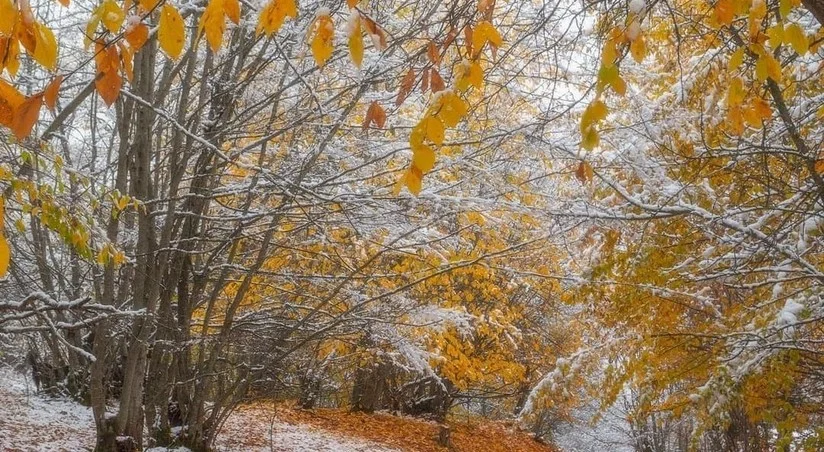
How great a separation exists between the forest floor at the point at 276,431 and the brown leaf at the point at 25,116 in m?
4.80

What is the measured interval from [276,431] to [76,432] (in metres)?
3.47

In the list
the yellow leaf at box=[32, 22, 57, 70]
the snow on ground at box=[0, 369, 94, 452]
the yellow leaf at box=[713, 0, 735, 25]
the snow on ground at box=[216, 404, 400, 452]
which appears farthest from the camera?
the snow on ground at box=[216, 404, 400, 452]

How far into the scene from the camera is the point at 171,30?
5.00 ft

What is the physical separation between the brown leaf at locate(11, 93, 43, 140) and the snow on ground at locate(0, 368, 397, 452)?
5.01m

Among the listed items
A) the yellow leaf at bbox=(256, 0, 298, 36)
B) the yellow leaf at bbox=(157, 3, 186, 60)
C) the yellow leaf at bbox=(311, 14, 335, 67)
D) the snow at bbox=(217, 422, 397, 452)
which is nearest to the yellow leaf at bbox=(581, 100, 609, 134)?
the yellow leaf at bbox=(311, 14, 335, 67)

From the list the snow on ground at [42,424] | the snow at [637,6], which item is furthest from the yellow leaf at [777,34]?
the snow on ground at [42,424]

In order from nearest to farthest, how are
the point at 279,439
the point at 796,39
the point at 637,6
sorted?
the point at 796,39 → the point at 637,6 → the point at 279,439

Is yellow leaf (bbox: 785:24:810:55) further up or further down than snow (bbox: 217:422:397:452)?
further up

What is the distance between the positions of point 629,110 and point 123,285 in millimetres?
5085

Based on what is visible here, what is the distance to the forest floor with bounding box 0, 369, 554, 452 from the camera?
7781 millimetres

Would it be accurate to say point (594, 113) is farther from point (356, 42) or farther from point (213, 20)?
point (213, 20)

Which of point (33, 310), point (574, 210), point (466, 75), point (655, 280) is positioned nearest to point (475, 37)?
point (466, 75)

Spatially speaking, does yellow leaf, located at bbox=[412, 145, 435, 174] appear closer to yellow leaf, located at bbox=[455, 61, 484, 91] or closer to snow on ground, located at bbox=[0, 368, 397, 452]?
yellow leaf, located at bbox=[455, 61, 484, 91]

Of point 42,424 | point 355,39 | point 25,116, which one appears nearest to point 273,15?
point 355,39
